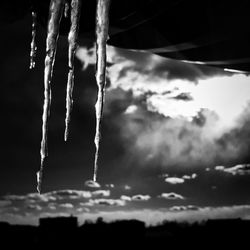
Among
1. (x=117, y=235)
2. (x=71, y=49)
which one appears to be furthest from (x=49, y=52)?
(x=117, y=235)

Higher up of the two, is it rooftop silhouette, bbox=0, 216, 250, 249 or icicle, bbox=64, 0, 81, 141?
icicle, bbox=64, 0, 81, 141

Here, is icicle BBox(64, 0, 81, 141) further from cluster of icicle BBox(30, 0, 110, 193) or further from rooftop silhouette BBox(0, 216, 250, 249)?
rooftop silhouette BBox(0, 216, 250, 249)

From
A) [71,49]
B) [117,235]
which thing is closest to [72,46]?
[71,49]

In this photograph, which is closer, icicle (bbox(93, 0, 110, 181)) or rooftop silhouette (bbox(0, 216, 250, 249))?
icicle (bbox(93, 0, 110, 181))

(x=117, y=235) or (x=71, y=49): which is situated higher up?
(x=71, y=49)

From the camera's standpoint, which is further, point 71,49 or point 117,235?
point 117,235

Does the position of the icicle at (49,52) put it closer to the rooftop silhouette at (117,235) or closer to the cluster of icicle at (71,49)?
the cluster of icicle at (71,49)

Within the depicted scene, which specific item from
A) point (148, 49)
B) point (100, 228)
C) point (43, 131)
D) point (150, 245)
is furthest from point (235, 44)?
point (100, 228)

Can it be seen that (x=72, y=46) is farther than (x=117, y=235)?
No

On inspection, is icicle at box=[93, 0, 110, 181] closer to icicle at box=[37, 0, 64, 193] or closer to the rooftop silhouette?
icicle at box=[37, 0, 64, 193]

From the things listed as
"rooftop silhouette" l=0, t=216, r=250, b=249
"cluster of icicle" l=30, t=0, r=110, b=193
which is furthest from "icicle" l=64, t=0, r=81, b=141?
"rooftop silhouette" l=0, t=216, r=250, b=249

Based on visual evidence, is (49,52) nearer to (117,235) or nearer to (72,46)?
(72,46)

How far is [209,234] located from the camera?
13.5 ft

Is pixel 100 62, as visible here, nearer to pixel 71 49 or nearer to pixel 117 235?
pixel 71 49
